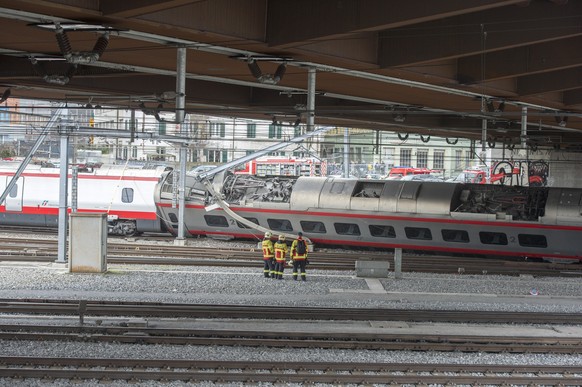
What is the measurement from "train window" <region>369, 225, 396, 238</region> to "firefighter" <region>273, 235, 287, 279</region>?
6932mm

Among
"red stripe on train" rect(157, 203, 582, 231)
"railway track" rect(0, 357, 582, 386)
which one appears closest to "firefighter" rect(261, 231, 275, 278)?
"red stripe on train" rect(157, 203, 582, 231)

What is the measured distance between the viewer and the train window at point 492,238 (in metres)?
24.3

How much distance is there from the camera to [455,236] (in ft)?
82.5

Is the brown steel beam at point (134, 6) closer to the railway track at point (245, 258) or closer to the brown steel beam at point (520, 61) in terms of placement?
the brown steel beam at point (520, 61)

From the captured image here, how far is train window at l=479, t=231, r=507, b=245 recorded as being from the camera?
24.3m

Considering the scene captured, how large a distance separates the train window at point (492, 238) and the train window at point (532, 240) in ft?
1.73

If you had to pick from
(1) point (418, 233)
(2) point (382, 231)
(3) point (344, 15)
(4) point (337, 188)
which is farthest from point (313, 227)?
(3) point (344, 15)

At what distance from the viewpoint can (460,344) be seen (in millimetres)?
12789

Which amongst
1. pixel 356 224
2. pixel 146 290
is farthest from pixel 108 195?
pixel 146 290

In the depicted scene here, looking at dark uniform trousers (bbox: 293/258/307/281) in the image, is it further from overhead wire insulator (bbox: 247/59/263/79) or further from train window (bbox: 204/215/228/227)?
train window (bbox: 204/215/228/227)

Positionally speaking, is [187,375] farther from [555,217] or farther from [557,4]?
[555,217]

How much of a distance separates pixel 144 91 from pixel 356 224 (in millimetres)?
10464

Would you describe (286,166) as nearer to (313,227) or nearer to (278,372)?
(313,227)

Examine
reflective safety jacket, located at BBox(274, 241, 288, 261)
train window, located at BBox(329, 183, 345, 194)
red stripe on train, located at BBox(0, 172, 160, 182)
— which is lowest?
reflective safety jacket, located at BBox(274, 241, 288, 261)
